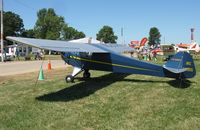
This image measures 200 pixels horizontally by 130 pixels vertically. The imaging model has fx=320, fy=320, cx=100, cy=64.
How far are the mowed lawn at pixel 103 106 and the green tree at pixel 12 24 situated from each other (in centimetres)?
10282

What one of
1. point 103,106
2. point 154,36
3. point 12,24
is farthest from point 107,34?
point 103,106

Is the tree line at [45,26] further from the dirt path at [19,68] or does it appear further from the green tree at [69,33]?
the dirt path at [19,68]

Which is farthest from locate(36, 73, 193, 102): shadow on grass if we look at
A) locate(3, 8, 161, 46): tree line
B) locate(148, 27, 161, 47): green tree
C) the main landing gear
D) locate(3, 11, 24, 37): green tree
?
locate(148, 27, 161, 47): green tree

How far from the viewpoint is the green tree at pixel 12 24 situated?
11231 cm

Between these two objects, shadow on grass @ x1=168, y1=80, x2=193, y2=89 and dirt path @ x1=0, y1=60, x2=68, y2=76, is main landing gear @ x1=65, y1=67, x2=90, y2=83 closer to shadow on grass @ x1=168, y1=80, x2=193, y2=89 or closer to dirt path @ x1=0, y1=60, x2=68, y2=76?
shadow on grass @ x1=168, y1=80, x2=193, y2=89

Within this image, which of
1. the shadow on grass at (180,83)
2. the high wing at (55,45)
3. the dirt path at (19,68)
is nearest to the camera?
the high wing at (55,45)

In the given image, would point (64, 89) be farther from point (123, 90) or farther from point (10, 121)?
point (10, 121)

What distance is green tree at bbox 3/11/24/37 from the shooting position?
4422 inches

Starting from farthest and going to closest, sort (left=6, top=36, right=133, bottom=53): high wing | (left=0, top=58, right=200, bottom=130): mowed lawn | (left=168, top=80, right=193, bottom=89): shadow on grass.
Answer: (left=168, top=80, right=193, bottom=89): shadow on grass → (left=6, top=36, right=133, bottom=53): high wing → (left=0, top=58, right=200, bottom=130): mowed lawn

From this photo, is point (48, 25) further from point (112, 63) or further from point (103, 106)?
point (103, 106)

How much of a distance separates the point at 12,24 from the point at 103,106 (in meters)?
112

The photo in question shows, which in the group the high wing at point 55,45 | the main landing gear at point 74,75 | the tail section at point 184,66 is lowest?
the main landing gear at point 74,75

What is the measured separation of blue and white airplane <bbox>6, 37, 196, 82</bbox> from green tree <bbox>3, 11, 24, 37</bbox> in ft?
328

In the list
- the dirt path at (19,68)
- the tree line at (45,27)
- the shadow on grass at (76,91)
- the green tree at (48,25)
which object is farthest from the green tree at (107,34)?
the shadow on grass at (76,91)
